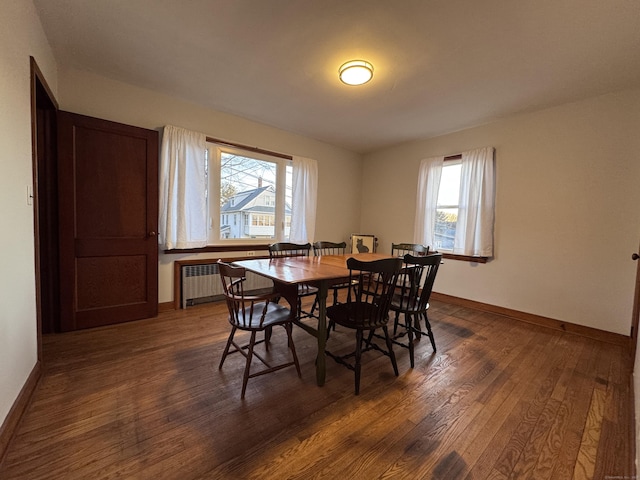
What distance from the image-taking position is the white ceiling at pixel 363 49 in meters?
1.74

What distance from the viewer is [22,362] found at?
1.58m

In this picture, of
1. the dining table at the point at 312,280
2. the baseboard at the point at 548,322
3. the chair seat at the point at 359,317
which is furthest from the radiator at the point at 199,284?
the baseboard at the point at 548,322

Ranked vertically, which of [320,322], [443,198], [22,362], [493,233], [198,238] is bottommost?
[22,362]

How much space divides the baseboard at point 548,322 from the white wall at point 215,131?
227cm

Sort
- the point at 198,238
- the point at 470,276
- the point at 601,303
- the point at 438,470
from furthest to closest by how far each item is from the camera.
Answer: the point at 470,276 < the point at 198,238 < the point at 601,303 < the point at 438,470

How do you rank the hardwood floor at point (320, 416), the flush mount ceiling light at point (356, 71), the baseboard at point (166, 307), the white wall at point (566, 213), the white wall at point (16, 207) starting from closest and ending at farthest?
the hardwood floor at point (320, 416)
the white wall at point (16, 207)
the flush mount ceiling light at point (356, 71)
the white wall at point (566, 213)
the baseboard at point (166, 307)

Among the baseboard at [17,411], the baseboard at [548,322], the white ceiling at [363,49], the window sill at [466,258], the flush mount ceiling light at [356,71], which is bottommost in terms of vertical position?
Result: the baseboard at [17,411]

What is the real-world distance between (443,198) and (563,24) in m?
2.39

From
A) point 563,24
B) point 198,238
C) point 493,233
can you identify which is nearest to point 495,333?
point 493,233

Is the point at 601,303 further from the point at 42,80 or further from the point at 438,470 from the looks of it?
the point at 42,80

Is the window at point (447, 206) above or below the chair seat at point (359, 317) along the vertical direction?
above

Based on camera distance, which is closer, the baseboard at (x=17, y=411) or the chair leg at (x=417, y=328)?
the baseboard at (x=17, y=411)

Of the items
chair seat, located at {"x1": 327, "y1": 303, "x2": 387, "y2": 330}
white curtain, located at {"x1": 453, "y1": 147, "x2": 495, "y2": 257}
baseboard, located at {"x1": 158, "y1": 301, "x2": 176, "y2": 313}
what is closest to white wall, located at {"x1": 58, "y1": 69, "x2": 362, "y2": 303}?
baseboard, located at {"x1": 158, "y1": 301, "x2": 176, "y2": 313}

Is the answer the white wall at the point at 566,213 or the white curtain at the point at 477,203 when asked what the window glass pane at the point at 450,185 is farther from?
the white wall at the point at 566,213
